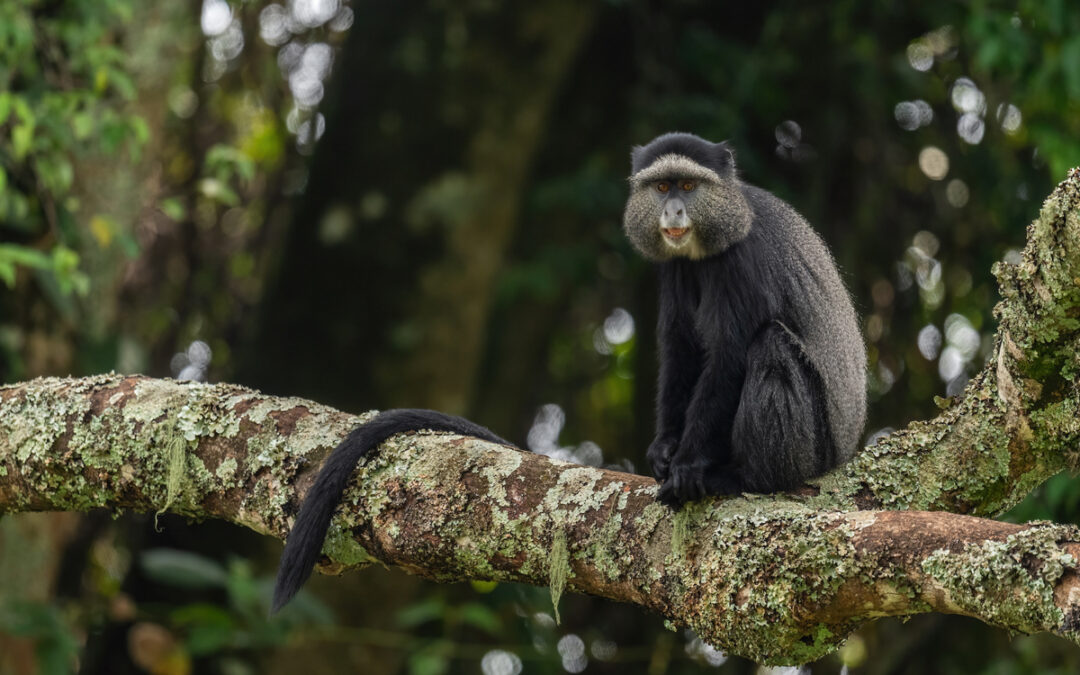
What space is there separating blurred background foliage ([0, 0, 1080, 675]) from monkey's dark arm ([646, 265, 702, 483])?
2.19 meters

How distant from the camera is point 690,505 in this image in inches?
130

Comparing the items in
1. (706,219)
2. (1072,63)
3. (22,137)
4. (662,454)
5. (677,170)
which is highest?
(1072,63)

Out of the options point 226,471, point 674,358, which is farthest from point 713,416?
point 226,471

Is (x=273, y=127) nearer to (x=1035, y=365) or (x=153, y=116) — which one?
(x=153, y=116)

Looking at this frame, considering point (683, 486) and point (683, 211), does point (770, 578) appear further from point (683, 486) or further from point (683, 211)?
point (683, 211)

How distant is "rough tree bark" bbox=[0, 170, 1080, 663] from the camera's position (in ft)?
9.06

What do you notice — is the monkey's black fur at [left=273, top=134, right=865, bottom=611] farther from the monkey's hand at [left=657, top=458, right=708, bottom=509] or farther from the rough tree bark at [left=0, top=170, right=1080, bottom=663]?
the rough tree bark at [left=0, top=170, right=1080, bottom=663]

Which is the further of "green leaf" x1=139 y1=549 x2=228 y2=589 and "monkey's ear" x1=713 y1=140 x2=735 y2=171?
"green leaf" x1=139 y1=549 x2=228 y2=589

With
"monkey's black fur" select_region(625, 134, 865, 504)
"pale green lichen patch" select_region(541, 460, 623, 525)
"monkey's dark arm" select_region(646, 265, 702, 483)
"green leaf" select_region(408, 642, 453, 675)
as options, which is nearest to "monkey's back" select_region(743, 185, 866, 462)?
"monkey's black fur" select_region(625, 134, 865, 504)

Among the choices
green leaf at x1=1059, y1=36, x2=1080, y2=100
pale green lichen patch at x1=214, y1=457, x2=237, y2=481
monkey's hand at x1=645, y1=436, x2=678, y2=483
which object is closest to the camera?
pale green lichen patch at x1=214, y1=457, x2=237, y2=481

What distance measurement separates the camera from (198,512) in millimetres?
3936

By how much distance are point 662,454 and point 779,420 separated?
53 cm

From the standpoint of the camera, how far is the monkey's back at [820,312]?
14.7 ft

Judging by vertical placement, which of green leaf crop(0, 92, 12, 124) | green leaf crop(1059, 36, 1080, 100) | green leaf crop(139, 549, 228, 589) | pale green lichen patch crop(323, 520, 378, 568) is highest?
green leaf crop(1059, 36, 1080, 100)
